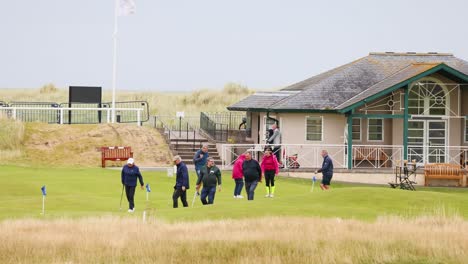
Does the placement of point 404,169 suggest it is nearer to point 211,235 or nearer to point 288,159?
point 288,159

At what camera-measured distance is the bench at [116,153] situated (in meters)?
51.4

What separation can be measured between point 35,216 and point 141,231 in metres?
5.08

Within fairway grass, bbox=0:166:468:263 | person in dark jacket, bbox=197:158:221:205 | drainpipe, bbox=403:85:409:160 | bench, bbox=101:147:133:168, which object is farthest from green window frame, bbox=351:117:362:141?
person in dark jacket, bbox=197:158:221:205

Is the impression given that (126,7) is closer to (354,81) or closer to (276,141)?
(276,141)

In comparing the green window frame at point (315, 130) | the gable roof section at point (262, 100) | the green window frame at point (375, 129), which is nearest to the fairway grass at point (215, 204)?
the green window frame at point (315, 130)

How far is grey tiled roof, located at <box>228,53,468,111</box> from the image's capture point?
170 ft

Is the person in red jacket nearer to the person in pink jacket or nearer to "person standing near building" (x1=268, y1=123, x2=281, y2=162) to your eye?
the person in pink jacket

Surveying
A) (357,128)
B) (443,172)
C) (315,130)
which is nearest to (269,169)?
(443,172)

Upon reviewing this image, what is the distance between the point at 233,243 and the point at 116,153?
27618mm

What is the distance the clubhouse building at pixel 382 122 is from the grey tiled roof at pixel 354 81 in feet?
0.20

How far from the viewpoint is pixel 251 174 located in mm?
36469

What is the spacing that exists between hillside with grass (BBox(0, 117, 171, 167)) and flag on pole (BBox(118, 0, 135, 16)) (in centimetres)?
527

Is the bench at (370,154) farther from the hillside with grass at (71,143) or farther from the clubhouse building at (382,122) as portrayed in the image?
the hillside with grass at (71,143)

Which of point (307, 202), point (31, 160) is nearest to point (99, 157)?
point (31, 160)
